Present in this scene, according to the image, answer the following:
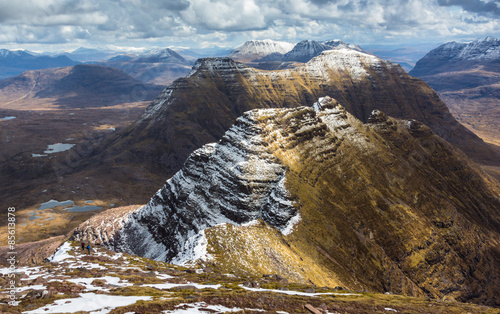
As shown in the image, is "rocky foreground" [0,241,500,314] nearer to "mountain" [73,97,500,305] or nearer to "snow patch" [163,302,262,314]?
"snow patch" [163,302,262,314]

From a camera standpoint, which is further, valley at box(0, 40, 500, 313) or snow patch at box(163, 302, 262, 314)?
valley at box(0, 40, 500, 313)

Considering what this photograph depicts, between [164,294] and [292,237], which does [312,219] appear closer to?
[292,237]

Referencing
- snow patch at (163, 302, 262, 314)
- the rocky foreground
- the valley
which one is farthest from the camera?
the valley

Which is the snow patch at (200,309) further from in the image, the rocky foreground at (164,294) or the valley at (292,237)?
the valley at (292,237)

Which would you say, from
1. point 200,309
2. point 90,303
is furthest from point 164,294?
point 90,303

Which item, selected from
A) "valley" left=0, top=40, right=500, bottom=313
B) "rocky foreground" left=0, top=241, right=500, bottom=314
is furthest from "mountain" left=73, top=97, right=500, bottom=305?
"rocky foreground" left=0, top=241, right=500, bottom=314

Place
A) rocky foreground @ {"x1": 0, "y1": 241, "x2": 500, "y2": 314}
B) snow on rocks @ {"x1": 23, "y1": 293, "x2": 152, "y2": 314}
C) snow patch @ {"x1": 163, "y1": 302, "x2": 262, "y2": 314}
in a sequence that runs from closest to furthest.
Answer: snow on rocks @ {"x1": 23, "y1": 293, "x2": 152, "y2": 314}, snow patch @ {"x1": 163, "y1": 302, "x2": 262, "y2": 314}, rocky foreground @ {"x1": 0, "y1": 241, "x2": 500, "y2": 314}

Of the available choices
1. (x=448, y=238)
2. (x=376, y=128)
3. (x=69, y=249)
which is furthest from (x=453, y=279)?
(x=69, y=249)
